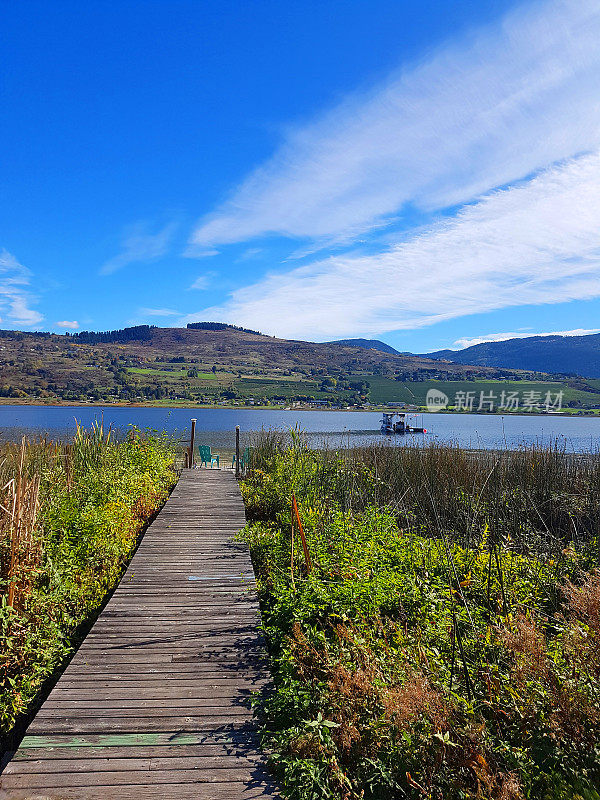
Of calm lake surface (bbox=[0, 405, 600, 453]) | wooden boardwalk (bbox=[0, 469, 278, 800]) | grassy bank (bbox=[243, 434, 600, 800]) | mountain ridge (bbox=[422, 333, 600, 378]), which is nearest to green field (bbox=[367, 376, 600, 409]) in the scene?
calm lake surface (bbox=[0, 405, 600, 453])

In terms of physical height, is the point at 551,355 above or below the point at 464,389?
above

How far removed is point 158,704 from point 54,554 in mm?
1721

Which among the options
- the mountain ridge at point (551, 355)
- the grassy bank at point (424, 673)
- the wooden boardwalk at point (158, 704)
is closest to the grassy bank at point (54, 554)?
the wooden boardwalk at point (158, 704)

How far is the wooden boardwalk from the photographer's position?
257 cm

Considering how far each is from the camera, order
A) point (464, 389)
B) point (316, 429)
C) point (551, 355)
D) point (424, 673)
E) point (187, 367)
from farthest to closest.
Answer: point (551, 355) → point (187, 367) → point (464, 389) → point (316, 429) → point (424, 673)

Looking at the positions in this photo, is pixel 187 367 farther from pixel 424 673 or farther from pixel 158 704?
pixel 424 673

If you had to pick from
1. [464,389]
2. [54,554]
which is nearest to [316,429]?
[54,554]

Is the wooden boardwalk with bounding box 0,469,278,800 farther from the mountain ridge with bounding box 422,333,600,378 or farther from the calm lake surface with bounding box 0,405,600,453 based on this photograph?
the mountain ridge with bounding box 422,333,600,378

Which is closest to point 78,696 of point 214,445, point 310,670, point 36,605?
point 36,605

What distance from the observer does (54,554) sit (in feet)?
14.1

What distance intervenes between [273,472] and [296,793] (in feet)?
22.0

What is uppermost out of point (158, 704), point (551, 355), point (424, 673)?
point (551, 355)

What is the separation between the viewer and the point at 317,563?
440 centimetres

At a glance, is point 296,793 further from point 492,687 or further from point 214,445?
point 214,445
